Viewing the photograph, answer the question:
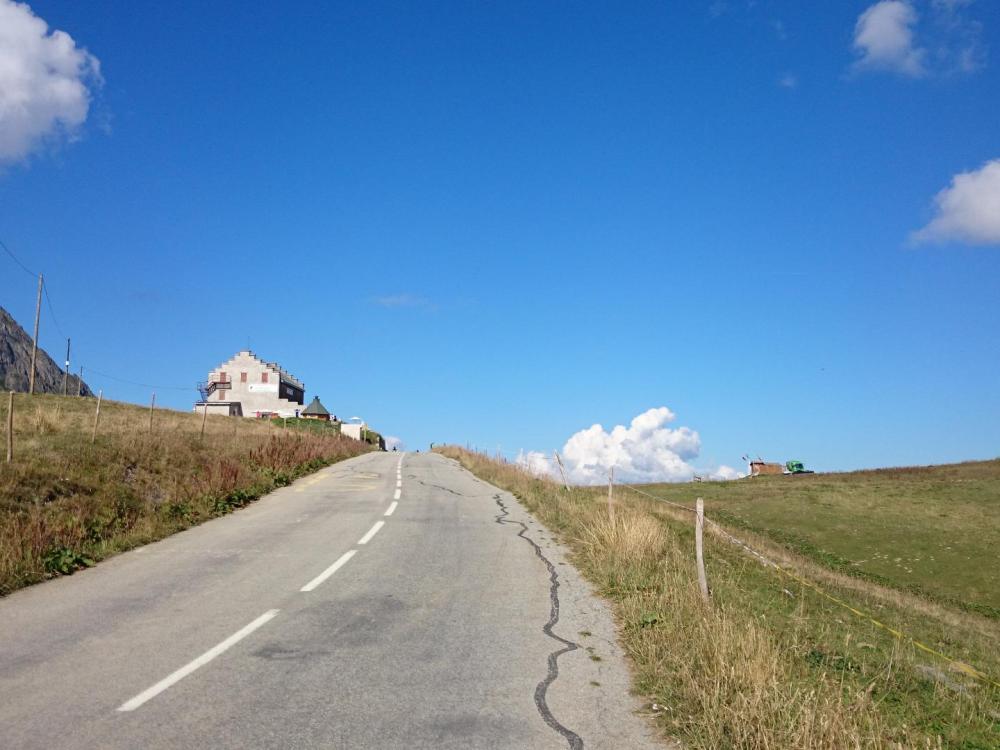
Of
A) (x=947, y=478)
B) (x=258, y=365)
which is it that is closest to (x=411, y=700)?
(x=947, y=478)

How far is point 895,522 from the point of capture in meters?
31.9

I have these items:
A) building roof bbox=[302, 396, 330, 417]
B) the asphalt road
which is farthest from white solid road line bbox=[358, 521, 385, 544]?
building roof bbox=[302, 396, 330, 417]

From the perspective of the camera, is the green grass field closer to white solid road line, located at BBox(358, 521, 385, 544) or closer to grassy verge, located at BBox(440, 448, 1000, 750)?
grassy verge, located at BBox(440, 448, 1000, 750)

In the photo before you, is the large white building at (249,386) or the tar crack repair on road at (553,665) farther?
the large white building at (249,386)

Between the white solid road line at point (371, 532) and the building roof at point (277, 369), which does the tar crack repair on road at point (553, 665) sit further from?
the building roof at point (277, 369)

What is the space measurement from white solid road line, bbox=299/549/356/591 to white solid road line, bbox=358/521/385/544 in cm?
110

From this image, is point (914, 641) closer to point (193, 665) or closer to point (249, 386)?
point (193, 665)

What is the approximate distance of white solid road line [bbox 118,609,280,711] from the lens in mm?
5582

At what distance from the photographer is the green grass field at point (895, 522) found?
76.4 ft

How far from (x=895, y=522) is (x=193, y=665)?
32.2 meters

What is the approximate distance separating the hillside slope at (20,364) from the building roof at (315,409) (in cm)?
5207

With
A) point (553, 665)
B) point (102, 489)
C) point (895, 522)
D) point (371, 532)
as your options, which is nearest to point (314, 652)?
point (553, 665)

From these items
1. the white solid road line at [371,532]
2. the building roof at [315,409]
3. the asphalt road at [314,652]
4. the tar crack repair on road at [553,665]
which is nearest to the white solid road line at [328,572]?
the asphalt road at [314,652]

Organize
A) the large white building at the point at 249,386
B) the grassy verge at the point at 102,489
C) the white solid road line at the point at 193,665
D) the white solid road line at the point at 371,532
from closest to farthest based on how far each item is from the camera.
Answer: the white solid road line at the point at 193,665, the grassy verge at the point at 102,489, the white solid road line at the point at 371,532, the large white building at the point at 249,386
